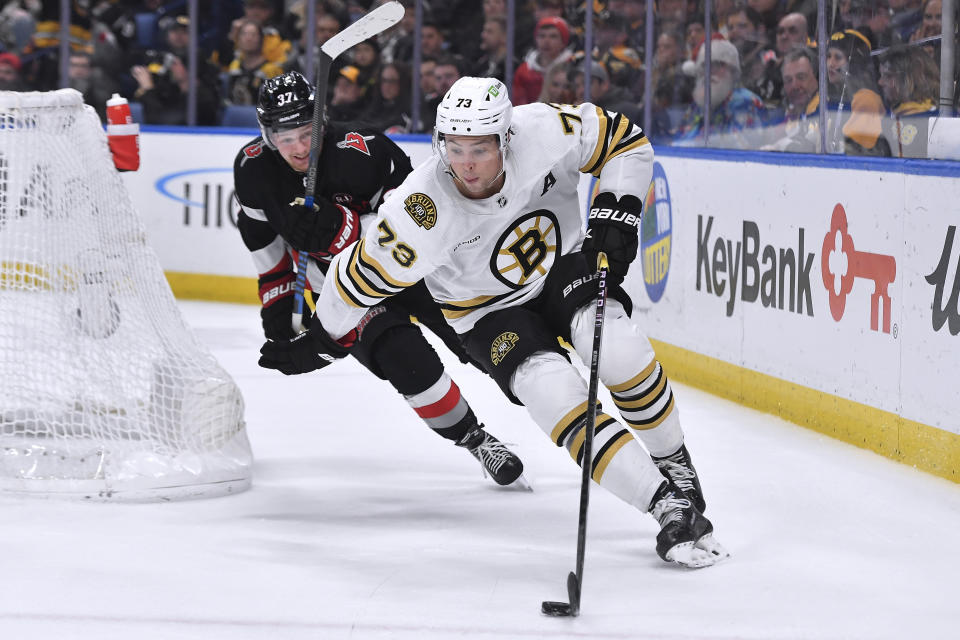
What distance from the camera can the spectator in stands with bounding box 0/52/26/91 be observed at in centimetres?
790

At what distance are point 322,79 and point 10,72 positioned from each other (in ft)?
17.0

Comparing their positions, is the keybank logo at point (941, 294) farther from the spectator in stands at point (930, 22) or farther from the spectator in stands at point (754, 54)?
the spectator in stands at point (754, 54)

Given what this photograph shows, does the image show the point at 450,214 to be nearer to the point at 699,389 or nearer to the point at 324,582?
the point at 324,582

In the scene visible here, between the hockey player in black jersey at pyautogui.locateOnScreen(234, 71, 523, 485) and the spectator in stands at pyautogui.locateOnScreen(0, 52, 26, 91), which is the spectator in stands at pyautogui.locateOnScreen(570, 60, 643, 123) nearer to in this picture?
the hockey player in black jersey at pyautogui.locateOnScreen(234, 71, 523, 485)

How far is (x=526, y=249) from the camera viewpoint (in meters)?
2.98

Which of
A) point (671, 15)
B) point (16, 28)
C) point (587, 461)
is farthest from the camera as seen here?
point (16, 28)

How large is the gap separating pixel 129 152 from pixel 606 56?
2909 millimetres

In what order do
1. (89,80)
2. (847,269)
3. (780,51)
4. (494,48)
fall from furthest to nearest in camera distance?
(89,80) → (494,48) → (780,51) → (847,269)

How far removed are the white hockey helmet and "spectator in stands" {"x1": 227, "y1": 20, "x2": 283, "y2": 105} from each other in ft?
16.3

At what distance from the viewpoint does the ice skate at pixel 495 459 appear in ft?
11.6

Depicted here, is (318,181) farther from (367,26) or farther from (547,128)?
(547,128)

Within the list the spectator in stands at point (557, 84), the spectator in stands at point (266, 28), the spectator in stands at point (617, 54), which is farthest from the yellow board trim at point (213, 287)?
the spectator in stands at point (617, 54)

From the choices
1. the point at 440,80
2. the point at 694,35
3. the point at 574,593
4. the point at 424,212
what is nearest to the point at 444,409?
the point at 424,212

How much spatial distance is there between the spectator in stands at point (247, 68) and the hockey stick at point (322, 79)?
4153mm
